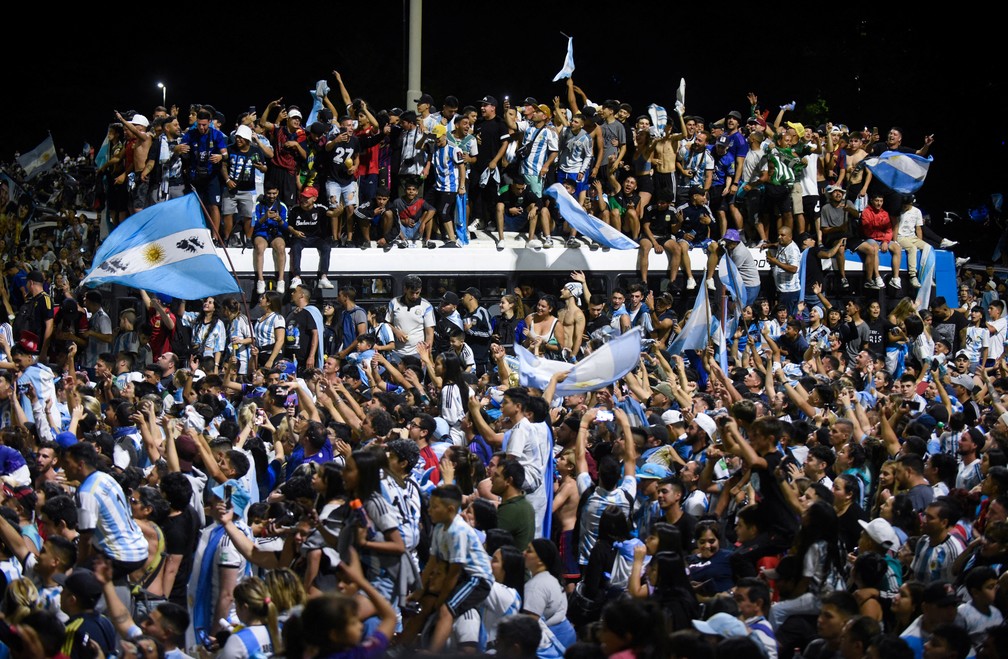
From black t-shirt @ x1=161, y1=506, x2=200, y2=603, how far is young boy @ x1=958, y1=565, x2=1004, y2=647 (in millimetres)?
4336

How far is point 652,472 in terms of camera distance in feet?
30.3

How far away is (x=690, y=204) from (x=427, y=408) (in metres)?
7.07

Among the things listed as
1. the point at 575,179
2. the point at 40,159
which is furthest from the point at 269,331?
the point at 40,159

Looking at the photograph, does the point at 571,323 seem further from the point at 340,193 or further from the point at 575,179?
the point at 340,193

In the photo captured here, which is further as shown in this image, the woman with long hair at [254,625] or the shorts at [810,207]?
the shorts at [810,207]

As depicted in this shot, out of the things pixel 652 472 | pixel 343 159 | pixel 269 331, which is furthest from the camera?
pixel 343 159

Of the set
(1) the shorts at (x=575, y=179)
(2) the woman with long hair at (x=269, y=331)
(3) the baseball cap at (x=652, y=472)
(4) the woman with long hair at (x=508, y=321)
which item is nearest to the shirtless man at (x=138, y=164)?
(2) the woman with long hair at (x=269, y=331)

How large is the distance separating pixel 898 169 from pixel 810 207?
1.34 m

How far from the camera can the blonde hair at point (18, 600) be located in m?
6.52

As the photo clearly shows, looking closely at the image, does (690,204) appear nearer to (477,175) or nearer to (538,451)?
(477,175)

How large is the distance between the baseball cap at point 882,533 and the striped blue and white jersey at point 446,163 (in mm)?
9813

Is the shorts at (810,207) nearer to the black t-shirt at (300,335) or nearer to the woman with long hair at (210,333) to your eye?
the black t-shirt at (300,335)

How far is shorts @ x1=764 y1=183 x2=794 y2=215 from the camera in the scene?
18.2 meters

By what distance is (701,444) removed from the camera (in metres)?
10.2
